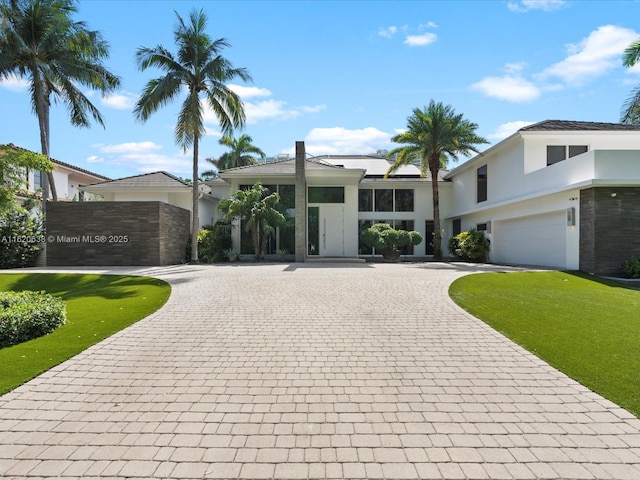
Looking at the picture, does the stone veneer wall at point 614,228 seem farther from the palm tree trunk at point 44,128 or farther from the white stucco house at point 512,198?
the palm tree trunk at point 44,128

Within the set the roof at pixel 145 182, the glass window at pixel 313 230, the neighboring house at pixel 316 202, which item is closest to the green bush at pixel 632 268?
the neighboring house at pixel 316 202

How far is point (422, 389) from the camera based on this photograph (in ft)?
14.1

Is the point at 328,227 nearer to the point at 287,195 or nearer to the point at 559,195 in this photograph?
the point at 287,195

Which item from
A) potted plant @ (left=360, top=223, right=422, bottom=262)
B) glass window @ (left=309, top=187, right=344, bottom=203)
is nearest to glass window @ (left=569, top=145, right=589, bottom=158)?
potted plant @ (left=360, top=223, right=422, bottom=262)

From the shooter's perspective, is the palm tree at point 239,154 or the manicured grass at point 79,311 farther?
the palm tree at point 239,154

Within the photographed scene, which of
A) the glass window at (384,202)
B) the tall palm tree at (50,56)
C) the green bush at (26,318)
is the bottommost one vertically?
the green bush at (26,318)

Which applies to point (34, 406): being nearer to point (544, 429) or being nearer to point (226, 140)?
point (544, 429)

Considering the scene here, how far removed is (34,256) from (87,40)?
1167 cm

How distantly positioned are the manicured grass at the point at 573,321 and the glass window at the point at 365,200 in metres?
14.6

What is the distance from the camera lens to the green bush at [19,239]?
16.8 m

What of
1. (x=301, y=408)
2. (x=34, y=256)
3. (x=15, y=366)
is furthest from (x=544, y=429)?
(x=34, y=256)

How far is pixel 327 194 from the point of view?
23.0m

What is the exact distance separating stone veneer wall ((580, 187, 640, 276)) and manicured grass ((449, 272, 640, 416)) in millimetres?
1358

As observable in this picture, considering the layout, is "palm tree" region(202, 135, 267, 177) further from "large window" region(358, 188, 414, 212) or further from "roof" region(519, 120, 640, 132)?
"roof" region(519, 120, 640, 132)
